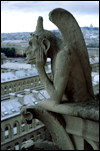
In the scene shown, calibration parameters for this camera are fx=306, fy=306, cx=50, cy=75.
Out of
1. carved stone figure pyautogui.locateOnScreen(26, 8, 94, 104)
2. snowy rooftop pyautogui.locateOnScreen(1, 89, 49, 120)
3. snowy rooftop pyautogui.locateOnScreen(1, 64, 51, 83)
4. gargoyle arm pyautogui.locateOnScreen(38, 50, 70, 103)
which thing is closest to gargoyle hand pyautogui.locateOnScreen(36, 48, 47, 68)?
carved stone figure pyautogui.locateOnScreen(26, 8, 94, 104)

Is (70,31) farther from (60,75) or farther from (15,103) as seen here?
(15,103)

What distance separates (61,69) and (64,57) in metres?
0.09

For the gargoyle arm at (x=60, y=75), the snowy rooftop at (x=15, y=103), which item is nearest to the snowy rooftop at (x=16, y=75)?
the snowy rooftop at (x=15, y=103)

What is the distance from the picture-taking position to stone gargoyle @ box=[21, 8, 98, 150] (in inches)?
85.7

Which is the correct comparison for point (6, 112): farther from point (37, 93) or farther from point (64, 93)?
point (64, 93)

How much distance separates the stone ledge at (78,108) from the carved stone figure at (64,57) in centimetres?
5

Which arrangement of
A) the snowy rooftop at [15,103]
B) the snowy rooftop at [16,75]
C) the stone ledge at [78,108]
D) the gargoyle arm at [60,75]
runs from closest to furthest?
the stone ledge at [78,108], the gargoyle arm at [60,75], the snowy rooftop at [15,103], the snowy rooftop at [16,75]

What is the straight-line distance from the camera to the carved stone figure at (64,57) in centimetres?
218

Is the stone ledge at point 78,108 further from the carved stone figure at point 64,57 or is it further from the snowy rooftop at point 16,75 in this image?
the snowy rooftop at point 16,75

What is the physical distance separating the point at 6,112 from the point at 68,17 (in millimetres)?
11281

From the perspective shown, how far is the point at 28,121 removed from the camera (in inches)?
90.3

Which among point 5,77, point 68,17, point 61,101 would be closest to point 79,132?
point 61,101

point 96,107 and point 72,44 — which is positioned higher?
point 72,44

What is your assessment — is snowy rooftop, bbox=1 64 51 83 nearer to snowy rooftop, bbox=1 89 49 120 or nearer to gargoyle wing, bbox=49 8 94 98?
snowy rooftop, bbox=1 89 49 120
